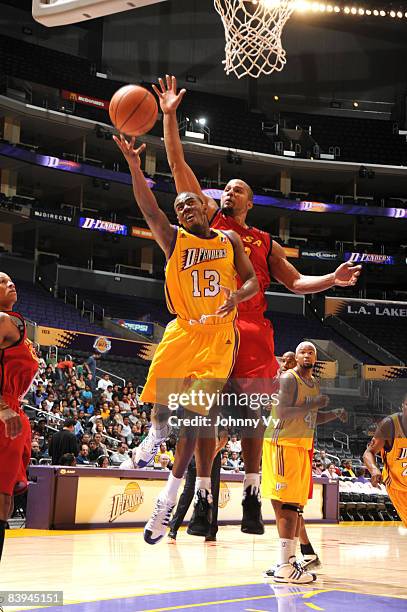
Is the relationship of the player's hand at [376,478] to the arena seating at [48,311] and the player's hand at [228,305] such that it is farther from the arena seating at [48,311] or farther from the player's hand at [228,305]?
the arena seating at [48,311]

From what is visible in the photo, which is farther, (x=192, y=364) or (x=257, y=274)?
(x=257, y=274)

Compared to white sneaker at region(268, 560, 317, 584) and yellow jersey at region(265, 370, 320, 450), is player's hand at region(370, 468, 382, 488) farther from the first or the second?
white sneaker at region(268, 560, 317, 584)

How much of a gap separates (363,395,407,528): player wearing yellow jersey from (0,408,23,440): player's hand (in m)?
3.59

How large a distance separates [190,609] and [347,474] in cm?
1411

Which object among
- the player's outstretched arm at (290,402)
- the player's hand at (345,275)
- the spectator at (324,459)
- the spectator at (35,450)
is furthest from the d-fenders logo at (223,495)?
the player's hand at (345,275)

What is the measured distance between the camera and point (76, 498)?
11.2 m

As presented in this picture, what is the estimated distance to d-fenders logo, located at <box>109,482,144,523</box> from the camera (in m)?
11.8

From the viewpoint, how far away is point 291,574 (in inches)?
274

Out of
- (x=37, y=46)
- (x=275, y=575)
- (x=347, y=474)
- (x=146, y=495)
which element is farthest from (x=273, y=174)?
(x=275, y=575)

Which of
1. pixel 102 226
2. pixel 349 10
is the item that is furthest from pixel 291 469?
pixel 349 10

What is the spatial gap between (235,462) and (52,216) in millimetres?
15066

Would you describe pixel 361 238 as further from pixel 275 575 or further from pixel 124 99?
pixel 124 99

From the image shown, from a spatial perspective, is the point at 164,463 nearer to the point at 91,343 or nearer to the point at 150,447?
the point at 150,447

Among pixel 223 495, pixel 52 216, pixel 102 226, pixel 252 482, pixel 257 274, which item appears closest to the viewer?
pixel 252 482
